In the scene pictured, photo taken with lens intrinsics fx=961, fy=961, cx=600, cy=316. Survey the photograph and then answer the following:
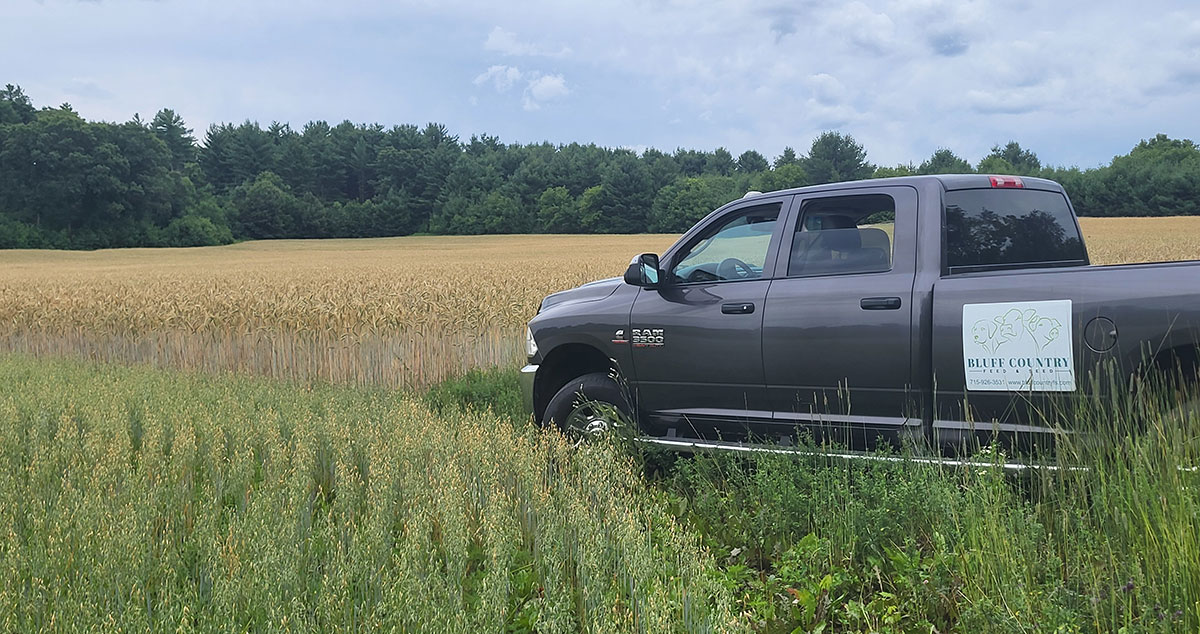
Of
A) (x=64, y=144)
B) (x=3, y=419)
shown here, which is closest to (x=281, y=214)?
(x=64, y=144)

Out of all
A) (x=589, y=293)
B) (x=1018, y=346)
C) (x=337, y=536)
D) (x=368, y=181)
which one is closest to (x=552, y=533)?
(x=337, y=536)

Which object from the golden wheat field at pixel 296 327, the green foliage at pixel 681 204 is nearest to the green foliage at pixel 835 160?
the green foliage at pixel 681 204

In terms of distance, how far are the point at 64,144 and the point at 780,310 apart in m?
85.8

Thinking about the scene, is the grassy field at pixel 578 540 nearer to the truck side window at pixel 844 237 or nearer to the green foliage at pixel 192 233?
the truck side window at pixel 844 237

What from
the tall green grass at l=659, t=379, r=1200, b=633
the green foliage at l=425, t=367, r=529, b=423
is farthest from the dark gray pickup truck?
the green foliage at l=425, t=367, r=529, b=423

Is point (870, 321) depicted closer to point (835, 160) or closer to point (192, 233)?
point (192, 233)

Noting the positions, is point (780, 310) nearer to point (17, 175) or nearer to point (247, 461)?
point (247, 461)

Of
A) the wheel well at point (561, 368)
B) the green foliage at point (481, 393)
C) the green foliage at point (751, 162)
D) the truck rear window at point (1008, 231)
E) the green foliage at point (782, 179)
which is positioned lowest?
the green foliage at point (481, 393)

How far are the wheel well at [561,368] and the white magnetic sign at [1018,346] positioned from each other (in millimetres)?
2938

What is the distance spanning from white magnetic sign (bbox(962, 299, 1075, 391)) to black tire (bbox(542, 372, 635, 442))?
91.7 inches

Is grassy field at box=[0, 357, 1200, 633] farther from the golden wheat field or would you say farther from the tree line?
the tree line

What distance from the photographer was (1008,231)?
5977 mm

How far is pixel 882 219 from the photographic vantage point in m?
6.05

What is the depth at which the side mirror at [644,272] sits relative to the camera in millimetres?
6684
